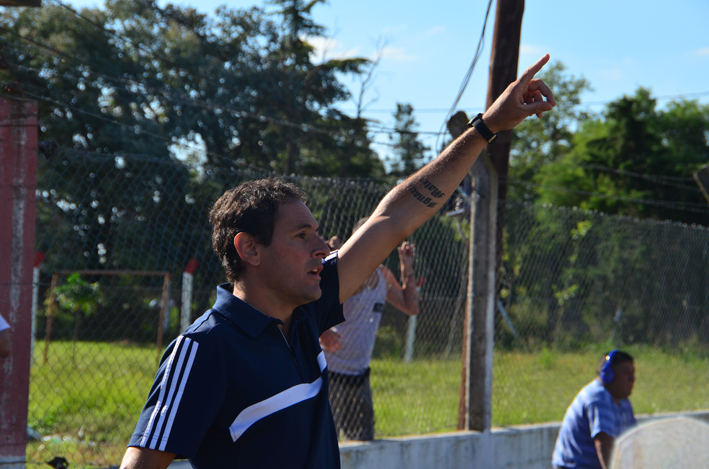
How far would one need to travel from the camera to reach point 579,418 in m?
4.46

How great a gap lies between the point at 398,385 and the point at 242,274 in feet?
18.8

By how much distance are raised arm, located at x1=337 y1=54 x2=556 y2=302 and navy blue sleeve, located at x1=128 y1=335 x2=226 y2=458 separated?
683 millimetres

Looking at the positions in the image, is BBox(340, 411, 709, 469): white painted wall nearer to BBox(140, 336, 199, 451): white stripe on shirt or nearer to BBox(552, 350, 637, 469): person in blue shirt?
BBox(552, 350, 637, 469): person in blue shirt

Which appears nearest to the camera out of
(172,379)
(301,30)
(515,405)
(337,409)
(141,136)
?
(172,379)

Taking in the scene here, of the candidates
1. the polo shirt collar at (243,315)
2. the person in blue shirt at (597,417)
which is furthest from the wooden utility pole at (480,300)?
the polo shirt collar at (243,315)

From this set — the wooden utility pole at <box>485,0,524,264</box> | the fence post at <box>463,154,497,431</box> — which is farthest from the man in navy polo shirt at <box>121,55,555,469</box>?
the wooden utility pole at <box>485,0,524,264</box>

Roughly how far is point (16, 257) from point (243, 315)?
2.41 m

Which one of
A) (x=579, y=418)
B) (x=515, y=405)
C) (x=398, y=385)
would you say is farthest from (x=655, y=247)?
(x=579, y=418)

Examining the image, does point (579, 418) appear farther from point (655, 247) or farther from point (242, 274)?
point (655, 247)

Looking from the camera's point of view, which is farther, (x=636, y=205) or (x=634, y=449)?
(x=636, y=205)

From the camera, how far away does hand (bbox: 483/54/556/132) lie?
2.20 meters

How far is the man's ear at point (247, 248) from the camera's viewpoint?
192cm

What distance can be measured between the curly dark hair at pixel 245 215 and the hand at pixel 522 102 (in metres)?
0.75

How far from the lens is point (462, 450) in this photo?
17.3 feet
